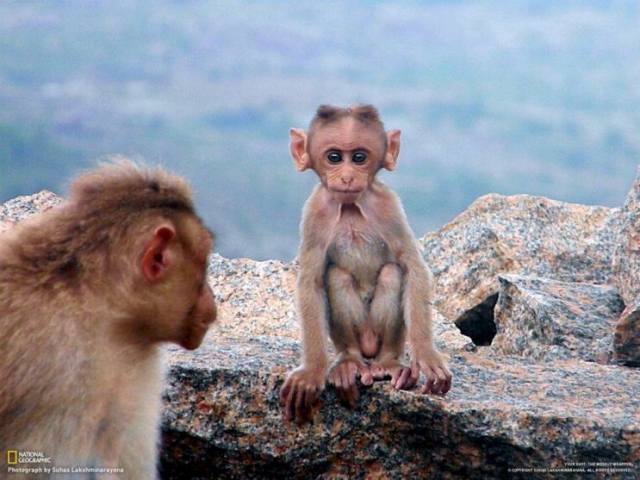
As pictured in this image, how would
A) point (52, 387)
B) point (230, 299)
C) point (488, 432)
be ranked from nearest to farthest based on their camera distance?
point (52, 387) < point (488, 432) < point (230, 299)

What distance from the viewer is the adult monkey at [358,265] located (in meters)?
5.66

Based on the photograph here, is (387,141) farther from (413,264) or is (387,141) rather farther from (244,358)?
(244,358)

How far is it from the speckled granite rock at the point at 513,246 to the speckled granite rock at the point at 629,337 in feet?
5.84

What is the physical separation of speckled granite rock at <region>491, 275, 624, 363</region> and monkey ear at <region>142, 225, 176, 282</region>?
357 cm

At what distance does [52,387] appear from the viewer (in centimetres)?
424

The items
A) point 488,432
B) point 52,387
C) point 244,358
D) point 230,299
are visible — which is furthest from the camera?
point 230,299

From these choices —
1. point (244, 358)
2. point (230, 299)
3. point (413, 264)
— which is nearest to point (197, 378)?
point (244, 358)

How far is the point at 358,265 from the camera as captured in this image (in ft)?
19.6

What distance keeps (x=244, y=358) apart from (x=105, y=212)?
1.67 m

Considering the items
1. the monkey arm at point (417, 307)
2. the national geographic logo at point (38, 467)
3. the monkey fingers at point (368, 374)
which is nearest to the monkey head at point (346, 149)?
the monkey arm at point (417, 307)

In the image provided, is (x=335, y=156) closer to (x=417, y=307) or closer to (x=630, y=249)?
(x=417, y=307)

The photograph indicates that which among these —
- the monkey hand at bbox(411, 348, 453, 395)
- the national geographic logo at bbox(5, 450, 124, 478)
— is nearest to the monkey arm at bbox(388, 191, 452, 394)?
the monkey hand at bbox(411, 348, 453, 395)

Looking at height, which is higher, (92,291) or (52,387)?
(92,291)

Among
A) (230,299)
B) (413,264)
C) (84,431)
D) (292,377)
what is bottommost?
(84,431)
